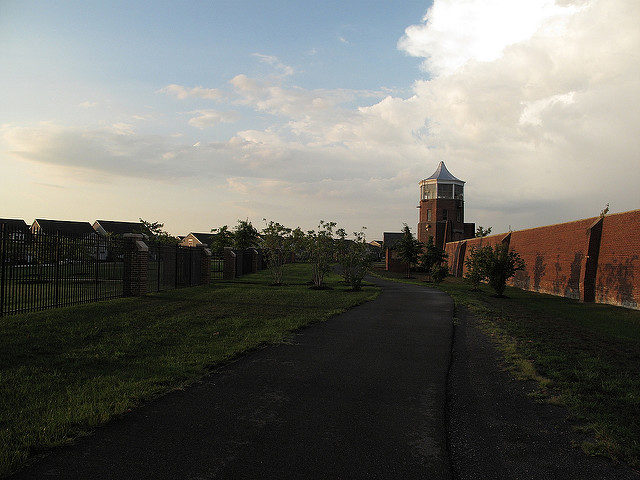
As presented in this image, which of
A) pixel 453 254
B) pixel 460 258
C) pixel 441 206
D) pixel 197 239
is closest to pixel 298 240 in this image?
pixel 460 258

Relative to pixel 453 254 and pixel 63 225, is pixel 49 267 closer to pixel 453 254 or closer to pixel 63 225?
pixel 453 254

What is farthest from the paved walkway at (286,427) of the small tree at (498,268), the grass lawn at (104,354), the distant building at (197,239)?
the distant building at (197,239)

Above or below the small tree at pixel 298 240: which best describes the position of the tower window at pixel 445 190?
above

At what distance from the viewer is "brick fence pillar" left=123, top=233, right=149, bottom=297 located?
14703 millimetres

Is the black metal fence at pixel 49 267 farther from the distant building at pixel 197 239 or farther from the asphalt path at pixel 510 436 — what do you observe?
the distant building at pixel 197 239

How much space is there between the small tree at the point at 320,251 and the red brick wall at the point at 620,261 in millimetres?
12874

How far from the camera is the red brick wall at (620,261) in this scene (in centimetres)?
1552

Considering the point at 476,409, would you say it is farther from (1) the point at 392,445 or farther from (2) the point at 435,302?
(2) the point at 435,302

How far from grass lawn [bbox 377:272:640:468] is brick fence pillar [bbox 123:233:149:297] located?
1187 centimetres

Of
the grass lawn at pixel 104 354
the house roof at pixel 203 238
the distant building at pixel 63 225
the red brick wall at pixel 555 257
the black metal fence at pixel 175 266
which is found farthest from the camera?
the house roof at pixel 203 238

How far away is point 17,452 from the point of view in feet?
11.2

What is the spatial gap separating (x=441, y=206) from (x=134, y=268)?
190 ft

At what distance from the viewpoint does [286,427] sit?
420 centimetres

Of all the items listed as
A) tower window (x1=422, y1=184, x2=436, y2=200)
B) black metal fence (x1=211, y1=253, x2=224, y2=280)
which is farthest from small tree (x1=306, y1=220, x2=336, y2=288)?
tower window (x1=422, y1=184, x2=436, y2=200)
